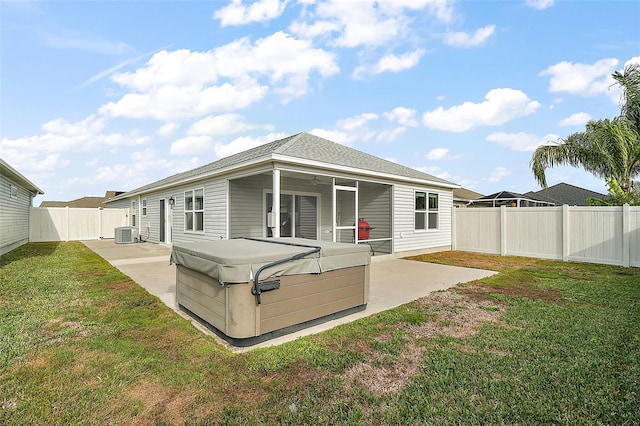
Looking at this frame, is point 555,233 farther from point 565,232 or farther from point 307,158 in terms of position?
point 307,158

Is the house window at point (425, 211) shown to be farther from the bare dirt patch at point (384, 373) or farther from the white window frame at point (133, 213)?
the white window frame at point (133, 213)

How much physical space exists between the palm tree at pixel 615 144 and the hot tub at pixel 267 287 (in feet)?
38.4

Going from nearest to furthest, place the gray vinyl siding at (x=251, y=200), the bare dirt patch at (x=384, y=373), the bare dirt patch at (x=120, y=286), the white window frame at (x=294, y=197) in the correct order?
the bare dirt patch at (x=384, y=373), the bare dirt patch at (x=120, y=286), the gray vinyl siding at (x=251, y=200), the white window frame at (x=294, y=197)

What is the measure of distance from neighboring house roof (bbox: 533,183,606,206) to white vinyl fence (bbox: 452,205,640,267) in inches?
533

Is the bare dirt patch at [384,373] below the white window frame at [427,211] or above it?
below

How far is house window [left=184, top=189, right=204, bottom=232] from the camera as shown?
34.4 feet

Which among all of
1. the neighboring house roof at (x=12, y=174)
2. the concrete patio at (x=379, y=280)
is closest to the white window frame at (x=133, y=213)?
the neighboring house roof at (x=12, y=174)

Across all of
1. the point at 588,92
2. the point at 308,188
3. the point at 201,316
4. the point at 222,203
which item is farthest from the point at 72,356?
the point at 588,92

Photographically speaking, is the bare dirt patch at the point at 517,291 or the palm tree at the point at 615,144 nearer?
the bare dirt patch at the point at 517,291

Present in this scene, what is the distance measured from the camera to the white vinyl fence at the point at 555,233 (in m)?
8.67

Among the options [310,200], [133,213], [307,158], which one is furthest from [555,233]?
[133,213]

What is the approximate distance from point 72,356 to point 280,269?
6.97 feet

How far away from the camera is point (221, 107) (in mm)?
13195

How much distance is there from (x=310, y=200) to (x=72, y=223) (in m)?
14.9
